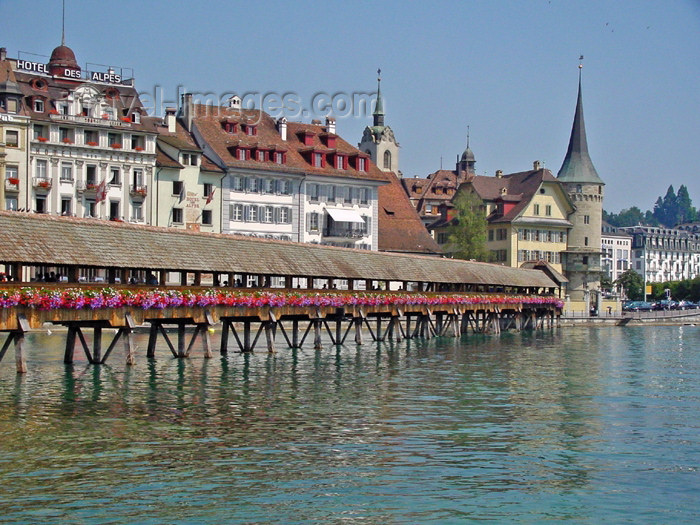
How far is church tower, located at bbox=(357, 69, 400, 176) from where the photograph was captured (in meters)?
139

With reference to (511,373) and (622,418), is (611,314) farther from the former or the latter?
(622,418)

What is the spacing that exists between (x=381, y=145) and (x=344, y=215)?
55.2 m

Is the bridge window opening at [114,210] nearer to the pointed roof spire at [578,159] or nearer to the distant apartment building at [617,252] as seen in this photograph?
the pointed roof spire at [578,159]

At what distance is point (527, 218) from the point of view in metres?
109

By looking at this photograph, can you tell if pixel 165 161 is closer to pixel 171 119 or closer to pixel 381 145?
pixel 171 119

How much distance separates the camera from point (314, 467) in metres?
21.4

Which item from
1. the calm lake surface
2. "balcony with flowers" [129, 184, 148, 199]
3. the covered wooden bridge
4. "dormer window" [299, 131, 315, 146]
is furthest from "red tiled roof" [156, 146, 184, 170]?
the calm lake surface

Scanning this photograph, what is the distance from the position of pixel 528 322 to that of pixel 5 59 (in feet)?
135

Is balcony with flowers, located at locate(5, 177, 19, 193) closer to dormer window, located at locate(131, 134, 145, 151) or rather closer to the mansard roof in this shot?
dormer window, located at locate(131, 134, 145, 151)

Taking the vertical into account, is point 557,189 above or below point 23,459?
above

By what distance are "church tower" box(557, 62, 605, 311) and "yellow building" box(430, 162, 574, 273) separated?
4.18 ft

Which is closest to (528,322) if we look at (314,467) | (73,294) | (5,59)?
(5,59)

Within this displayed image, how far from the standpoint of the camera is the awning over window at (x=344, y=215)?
84250mm

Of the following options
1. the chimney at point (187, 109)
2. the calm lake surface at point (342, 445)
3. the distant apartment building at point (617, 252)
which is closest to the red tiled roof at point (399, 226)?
the chimney at point (187, 109)
